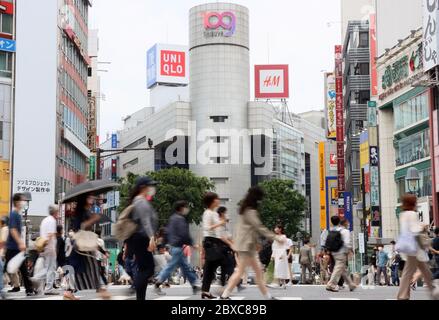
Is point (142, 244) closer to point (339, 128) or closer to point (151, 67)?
point (339, 128)

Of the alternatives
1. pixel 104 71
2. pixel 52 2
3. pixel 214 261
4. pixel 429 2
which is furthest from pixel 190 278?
pixel 104 71

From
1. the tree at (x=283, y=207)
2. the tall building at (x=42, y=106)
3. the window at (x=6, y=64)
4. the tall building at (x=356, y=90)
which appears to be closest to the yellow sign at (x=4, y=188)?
the tall building at (x=42, y=106)

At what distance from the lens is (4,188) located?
2108 inches

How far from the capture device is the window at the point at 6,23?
5475 centimetres

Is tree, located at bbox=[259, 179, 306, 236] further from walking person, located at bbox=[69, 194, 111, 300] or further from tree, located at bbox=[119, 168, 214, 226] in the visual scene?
walking person, located at bbox=[69, 194, 111, 300]

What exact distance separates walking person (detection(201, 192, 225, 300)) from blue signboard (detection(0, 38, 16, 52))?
42.2 m

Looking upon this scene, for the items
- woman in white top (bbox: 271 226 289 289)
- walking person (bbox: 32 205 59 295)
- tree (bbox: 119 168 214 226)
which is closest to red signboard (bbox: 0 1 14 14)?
tree (bbox: 119 168 214 226)

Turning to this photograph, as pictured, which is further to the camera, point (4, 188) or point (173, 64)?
point (173, 64)

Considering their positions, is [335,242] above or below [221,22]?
below

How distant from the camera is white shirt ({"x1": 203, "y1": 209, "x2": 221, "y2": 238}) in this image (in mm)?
14734

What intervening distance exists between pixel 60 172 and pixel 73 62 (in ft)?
37.3

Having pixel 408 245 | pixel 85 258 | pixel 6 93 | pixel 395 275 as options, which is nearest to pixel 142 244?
pixel 85 258

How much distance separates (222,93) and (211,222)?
4033 inches

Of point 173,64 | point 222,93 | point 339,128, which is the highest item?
point 173,64
